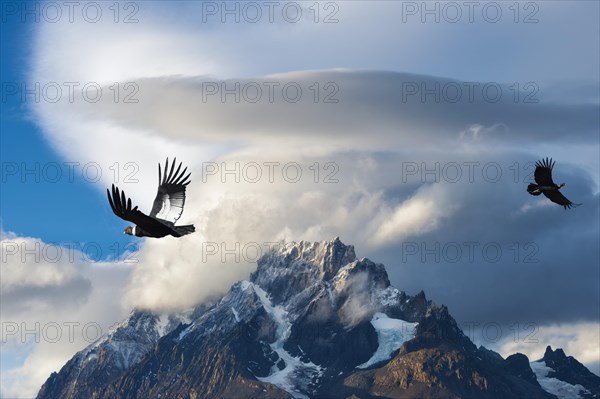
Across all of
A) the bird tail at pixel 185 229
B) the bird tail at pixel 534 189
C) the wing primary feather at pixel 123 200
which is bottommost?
the bird tail at pixel 185 229

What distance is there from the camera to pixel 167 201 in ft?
340

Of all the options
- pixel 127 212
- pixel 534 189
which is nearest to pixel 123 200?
pixel 127 212

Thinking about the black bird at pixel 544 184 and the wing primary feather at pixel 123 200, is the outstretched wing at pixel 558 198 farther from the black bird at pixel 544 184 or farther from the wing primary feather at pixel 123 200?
the wing primary feather at pixel 123 200

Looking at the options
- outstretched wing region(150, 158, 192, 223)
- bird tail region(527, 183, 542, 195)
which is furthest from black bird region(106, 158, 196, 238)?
bird tail region(527, 183, 542, 195)

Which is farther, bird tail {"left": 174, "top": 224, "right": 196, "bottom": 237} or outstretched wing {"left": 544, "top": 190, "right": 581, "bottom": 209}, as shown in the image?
outstretched wing {"left": 544, "top": 190, "right": 581, "bottom": 209}

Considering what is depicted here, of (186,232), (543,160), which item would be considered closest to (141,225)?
(186,232)

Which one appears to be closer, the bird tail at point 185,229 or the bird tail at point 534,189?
the bird tail at point 185,229

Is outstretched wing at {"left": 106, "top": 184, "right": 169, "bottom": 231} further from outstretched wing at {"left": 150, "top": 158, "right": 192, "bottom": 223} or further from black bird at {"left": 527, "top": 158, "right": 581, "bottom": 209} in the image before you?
black bird at {"left": 527, "top": 158, "right": 581, "bottom": 209}

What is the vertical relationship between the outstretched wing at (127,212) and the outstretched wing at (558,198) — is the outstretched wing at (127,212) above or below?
below

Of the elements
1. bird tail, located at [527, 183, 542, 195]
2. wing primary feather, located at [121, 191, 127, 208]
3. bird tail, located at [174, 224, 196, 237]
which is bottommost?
bird tail, located at [174, 224, 196, 237]

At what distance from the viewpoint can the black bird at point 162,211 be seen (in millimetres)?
94375

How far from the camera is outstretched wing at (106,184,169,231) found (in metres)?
91.2

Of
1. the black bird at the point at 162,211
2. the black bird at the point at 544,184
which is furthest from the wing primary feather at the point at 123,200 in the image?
the black bird at the point at 544,184

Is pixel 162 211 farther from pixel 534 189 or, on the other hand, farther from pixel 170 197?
pixel 534 189
